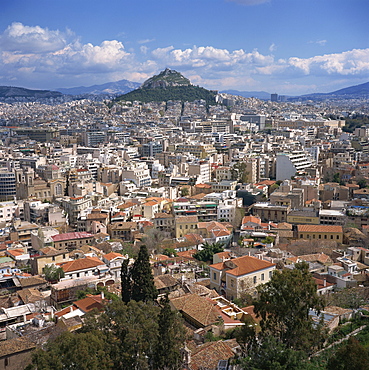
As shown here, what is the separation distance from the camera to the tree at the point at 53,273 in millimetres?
16453

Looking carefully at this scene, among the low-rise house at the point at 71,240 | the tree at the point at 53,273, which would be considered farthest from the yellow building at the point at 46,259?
the low-rise house at the point at 71,240

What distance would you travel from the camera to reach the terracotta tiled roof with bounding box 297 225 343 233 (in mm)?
22484

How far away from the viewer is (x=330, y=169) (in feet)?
121

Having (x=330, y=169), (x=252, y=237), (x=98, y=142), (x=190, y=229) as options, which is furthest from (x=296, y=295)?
(x=98, y=142)

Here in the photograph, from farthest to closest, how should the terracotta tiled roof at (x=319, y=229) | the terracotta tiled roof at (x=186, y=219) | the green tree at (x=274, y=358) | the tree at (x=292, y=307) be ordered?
1. the terracotta tiled roof at (x=186, y=219)
2. the terracotta tiled roof at (x=319, y=229)
3. the tree at (x=292, y=307)
4. the green tree at (x=274, y=358)

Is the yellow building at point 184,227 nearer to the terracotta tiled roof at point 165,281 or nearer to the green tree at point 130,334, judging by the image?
the terracotta tiled roof at point 165,281

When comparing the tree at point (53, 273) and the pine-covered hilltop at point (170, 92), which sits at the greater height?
the pine-covered hilltop at point (170, 92)

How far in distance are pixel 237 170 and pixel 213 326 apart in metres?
Answer: 24.2

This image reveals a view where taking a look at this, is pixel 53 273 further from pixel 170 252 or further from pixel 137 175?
pixel 137 175

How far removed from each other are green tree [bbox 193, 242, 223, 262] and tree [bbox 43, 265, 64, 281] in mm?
5977

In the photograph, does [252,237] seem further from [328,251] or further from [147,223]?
[147,223]

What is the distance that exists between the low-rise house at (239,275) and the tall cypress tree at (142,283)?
325cm

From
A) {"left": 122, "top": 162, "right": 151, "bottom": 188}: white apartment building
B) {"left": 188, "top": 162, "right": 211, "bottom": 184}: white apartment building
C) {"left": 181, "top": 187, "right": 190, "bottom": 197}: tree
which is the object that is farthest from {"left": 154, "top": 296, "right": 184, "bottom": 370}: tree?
{"left": 188, "top": 162, "right": 211, "bottom": 184}: white apartment building

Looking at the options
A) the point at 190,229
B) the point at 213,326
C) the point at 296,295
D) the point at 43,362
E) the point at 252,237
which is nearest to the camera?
the point at 43,362
